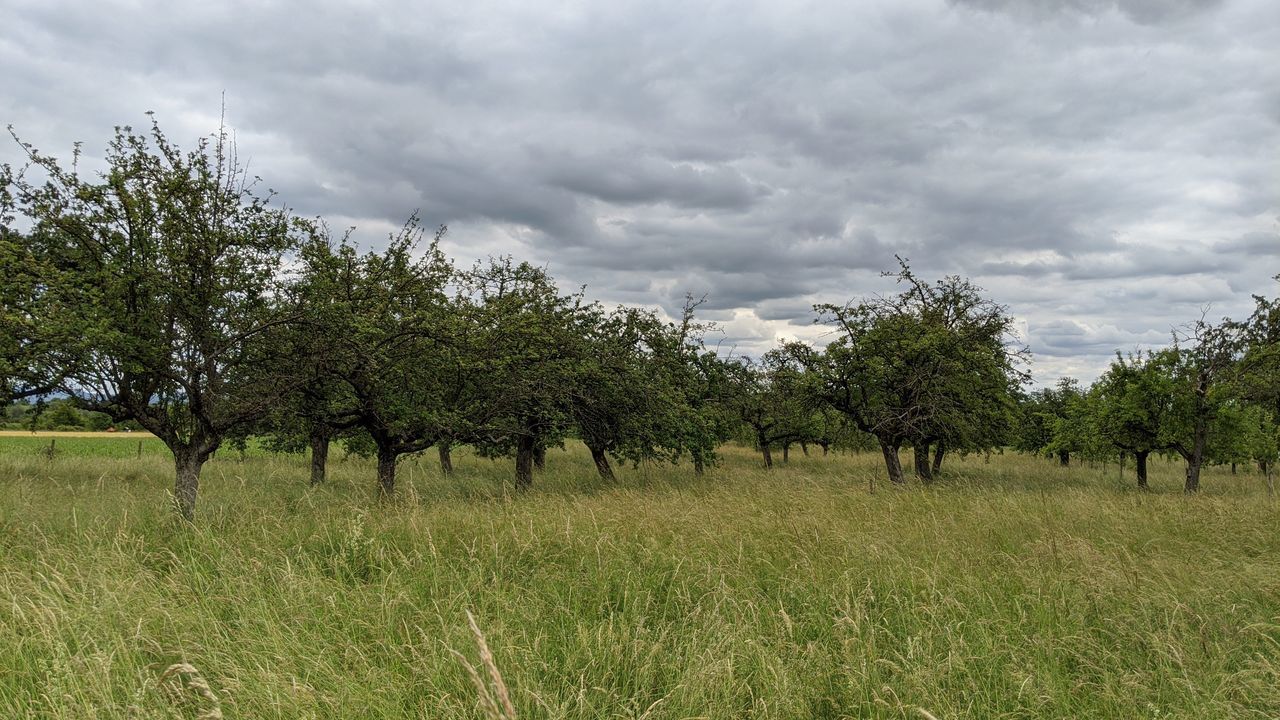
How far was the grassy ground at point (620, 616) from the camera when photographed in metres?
3.49

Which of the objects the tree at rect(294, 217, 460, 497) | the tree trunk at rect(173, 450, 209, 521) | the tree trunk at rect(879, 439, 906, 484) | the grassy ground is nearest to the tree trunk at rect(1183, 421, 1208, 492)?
the tree trunk at rect(879, 439, 906, 484)

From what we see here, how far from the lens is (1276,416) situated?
2536 cm

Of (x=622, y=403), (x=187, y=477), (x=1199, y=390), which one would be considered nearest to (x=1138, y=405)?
(x=1199, y=390)

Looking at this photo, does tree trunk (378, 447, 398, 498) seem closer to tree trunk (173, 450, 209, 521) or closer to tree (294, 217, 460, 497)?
tree (294, 217, 460, 497)

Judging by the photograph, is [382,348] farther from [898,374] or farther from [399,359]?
[898,374]

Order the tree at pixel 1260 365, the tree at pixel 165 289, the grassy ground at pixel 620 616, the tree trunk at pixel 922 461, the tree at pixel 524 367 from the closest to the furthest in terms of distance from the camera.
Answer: the grassy ground at pixel 620 616
the tree at pixel 165 289
the tree at pixel 524 367
the tree at pixel 1260 365
the tree trunk at pixel 922 461

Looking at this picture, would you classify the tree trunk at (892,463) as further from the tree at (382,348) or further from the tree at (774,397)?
the tree at (382,348)

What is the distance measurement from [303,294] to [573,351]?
239 inches

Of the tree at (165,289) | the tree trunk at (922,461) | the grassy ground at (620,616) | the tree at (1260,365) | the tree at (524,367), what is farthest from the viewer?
the tree trunk at (922,461)

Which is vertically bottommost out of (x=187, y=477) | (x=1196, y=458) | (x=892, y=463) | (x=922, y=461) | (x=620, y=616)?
(x=922, y=461)

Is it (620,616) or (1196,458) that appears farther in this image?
(1196,458)

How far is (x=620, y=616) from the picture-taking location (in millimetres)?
4648

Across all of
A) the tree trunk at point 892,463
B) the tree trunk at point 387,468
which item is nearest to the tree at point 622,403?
the tree trunk at point 387,468

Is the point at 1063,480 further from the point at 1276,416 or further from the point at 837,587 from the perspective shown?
the point at 837,587
